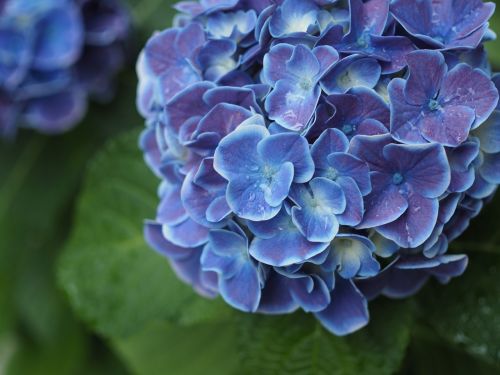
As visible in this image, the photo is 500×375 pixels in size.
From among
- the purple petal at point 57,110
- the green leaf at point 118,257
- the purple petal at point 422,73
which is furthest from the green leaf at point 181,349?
the purple petal at point 422,73

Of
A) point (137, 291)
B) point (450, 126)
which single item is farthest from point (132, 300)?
point (450, 126)

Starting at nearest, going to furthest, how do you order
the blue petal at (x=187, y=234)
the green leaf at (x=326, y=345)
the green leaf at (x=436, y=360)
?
the blue petal at (x=187, y=234), the green leaf at (x=326, y=345), the green leaf at (x=436, y=360)

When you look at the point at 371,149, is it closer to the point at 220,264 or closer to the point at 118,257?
the point at 220,264

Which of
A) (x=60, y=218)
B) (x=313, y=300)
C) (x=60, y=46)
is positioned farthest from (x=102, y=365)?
(x=313, y=300)

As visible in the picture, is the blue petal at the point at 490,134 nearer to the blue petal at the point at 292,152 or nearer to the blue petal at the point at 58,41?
the blue petal at the point at 292,152

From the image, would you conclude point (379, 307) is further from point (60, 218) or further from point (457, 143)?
point (60, 218)

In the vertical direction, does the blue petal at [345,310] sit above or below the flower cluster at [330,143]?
below

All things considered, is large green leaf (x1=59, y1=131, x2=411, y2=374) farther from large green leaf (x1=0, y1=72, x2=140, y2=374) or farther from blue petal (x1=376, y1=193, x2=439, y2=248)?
large green leaf (x1=0, y1=72, x2=140, y2=374)
